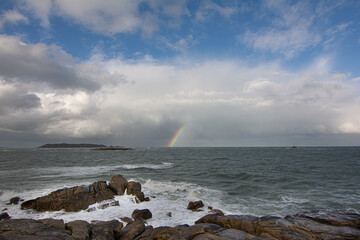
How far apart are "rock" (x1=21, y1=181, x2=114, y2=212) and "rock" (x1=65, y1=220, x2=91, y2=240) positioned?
6195mm

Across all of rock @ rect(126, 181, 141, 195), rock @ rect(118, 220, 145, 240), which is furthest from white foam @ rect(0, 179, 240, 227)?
rock @ rect(118, 220, 145, 240)

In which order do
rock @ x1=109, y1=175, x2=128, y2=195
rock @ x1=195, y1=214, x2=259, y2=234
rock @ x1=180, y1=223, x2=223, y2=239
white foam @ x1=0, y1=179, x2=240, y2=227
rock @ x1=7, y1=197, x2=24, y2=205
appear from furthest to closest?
rock @ x1=109, y1=175, x2=128, y2=195, rock @ x1=7, y1=197, x2=24, y2=205, white foam @ x1=0, y1=179, x2=240, y2=227, rock @ x1=195, y1=214, x2=259, y2=234, rock @ x1=180, y1=223, x2=223, y2=239

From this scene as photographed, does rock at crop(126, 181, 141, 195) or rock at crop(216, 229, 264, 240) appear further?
rock at crop(126, 181, 141, 195)

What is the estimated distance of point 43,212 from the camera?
1719 cm

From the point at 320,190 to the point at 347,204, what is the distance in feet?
20.0

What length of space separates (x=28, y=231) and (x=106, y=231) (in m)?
3.78

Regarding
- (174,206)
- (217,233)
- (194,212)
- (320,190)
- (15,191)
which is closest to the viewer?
(217,233)

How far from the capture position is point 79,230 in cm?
1091

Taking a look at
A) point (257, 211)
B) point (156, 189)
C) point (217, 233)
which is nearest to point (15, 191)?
point (156, 189)

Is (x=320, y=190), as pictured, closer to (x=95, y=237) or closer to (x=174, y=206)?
(x=174, y=206)

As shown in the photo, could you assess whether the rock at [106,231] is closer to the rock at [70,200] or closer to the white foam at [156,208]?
the white foam at [156,208]

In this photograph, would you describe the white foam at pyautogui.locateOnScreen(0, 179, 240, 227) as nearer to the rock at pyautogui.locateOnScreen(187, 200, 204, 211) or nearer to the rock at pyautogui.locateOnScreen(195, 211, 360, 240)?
the rock at pyautogui.locateOnScreen(187, 200, 204, 211)

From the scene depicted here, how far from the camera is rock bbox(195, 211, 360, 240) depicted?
10.3 m

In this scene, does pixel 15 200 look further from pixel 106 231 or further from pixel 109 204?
pixel 106 231
